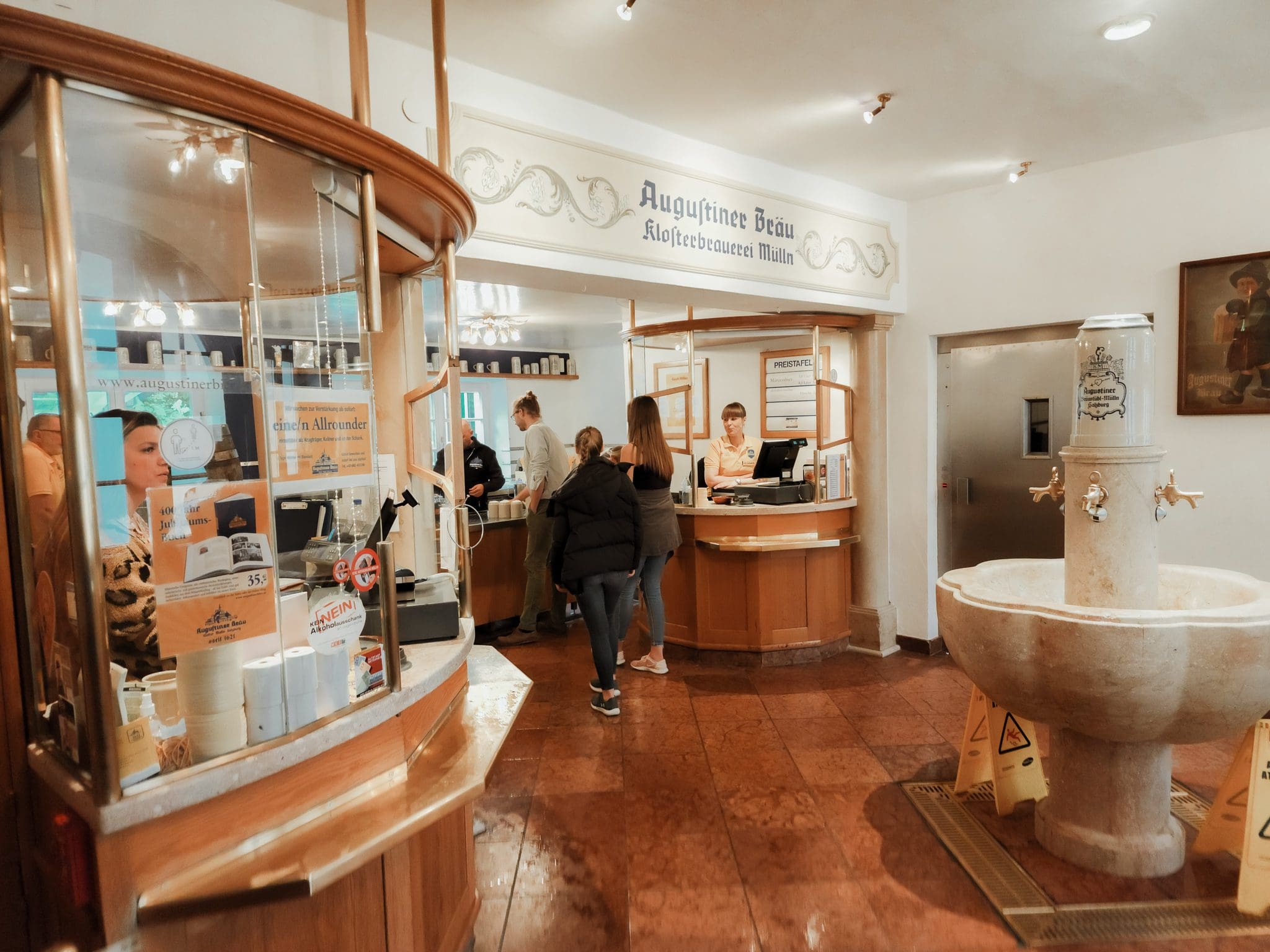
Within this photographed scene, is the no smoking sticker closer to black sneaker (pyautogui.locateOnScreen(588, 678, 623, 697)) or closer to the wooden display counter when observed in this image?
the wooden display counter

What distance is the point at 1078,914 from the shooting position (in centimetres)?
234

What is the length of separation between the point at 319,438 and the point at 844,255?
3.93 metres

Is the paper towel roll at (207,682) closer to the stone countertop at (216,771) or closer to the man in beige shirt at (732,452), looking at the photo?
the stone countertop at (216,771)

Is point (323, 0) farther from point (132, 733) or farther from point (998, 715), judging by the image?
point (998, 715)

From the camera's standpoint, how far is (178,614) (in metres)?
1.33

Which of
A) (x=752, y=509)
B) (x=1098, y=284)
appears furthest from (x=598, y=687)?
(x=1098, y=284)

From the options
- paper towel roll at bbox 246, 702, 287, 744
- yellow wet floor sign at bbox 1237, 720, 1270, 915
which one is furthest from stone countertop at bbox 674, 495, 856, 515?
paper towel roll at bbox 246, 702, 287, 744

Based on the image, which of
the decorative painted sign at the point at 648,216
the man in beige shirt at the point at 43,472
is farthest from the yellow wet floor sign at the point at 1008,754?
the man in beige shirt at the point at 43,472

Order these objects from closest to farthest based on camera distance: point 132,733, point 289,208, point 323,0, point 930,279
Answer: point 132,733 → point 289,208 → point 323,0 → point 930,279

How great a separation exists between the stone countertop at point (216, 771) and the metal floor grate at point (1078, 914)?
2.04 metres

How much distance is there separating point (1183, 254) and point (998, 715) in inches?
111

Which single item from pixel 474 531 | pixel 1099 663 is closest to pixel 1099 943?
pixel 1099 663

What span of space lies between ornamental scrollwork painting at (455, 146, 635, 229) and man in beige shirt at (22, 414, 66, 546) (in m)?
1.92

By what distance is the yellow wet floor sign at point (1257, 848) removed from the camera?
7.48ft
